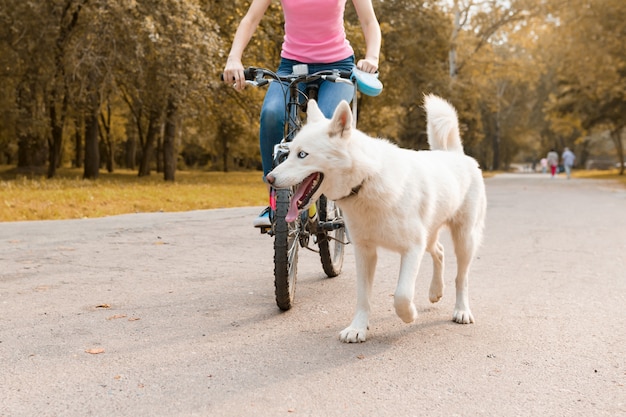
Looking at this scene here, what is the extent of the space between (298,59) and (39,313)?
265cm

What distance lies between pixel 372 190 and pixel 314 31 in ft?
6.17

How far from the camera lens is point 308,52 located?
17.8 ft

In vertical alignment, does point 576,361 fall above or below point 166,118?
below

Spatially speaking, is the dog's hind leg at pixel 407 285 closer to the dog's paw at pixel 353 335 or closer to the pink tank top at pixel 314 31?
the dog's paw at pixel 353 335

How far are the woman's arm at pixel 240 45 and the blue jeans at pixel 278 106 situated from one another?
27cm

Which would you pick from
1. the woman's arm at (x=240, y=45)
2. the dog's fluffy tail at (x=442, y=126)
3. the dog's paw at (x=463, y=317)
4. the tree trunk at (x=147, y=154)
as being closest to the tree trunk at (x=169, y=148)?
the tree trunk at (x=147, y=154)

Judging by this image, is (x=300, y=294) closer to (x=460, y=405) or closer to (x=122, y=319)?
(x=122, y=319)

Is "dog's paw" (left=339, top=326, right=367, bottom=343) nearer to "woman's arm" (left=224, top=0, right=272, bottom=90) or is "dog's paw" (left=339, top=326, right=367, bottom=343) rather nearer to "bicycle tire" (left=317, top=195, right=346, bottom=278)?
"bicycle tire" (left=317, top=195, right=346, bottom=278)

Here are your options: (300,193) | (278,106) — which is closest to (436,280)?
(300,193)

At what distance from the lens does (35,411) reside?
300cm

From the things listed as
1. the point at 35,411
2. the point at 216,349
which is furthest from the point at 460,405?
the point at 35,411

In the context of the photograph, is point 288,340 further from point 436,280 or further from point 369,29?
point 369,29

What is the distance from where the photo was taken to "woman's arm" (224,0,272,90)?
5.08m

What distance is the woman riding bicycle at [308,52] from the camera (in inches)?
206
